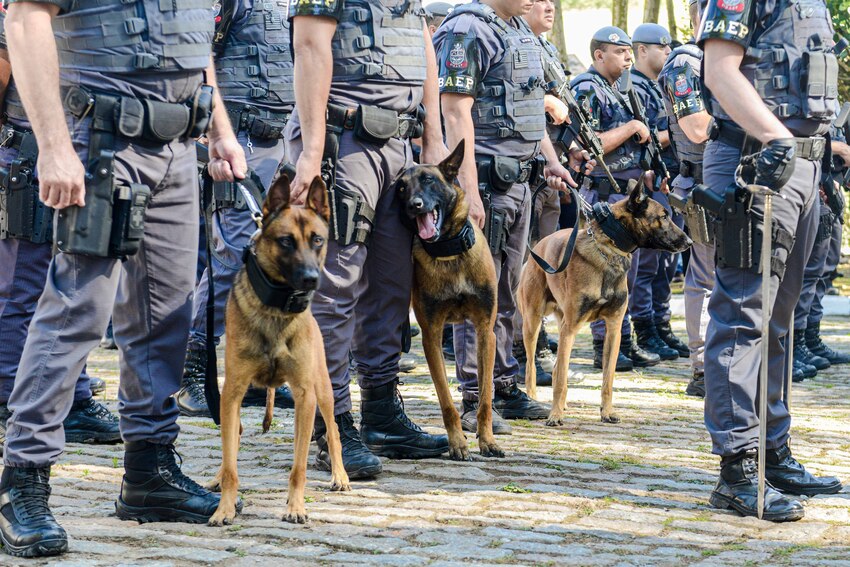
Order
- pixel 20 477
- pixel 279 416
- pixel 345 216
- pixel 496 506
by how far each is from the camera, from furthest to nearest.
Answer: pixel 279 416 → pixel 345 216 → pixel 496 506 → pixel 20 477

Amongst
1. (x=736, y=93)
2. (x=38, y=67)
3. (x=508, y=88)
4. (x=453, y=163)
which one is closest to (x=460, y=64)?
(x=508, y=88)

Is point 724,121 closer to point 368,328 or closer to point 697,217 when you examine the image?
point 697,217

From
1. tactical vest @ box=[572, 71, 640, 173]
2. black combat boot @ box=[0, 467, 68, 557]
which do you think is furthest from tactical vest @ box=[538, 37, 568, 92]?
black combat boot @ box=[0, 467, 68, 557]

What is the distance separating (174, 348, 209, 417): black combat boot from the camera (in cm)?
634

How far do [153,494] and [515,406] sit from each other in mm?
3027

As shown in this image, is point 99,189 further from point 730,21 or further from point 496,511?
point 730,21

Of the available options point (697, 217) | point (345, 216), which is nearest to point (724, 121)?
point (697, 217)

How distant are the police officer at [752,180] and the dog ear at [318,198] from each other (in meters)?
1.54

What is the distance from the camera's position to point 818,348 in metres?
9.47

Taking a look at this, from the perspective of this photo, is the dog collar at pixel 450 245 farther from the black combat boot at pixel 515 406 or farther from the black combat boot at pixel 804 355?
the black combat boot at pixel 804 355

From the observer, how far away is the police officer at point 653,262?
9320 mm

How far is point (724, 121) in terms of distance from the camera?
439cm

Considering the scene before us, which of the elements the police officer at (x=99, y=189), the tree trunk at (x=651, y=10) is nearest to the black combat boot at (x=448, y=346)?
the police officer at (x=99, y=189)

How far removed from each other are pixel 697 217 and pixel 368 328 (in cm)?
165
